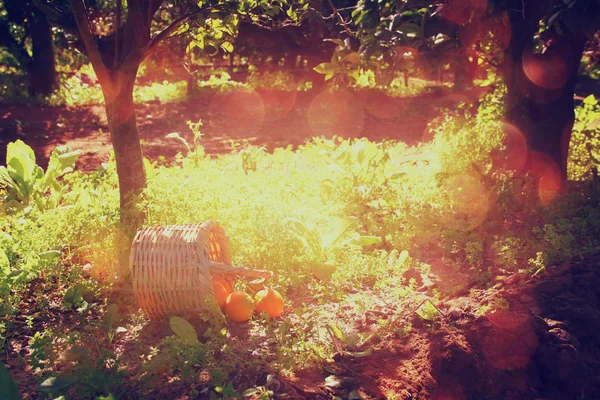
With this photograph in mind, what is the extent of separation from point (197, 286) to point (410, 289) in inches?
54.1

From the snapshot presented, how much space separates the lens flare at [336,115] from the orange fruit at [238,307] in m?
6.05

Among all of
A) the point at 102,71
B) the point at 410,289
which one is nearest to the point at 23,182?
the point at 102,71

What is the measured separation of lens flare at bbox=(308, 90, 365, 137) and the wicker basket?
6.07 metres

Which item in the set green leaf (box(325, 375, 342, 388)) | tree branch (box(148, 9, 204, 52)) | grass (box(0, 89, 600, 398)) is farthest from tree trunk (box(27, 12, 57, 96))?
green leaf (box(325, 375, 342, 388))

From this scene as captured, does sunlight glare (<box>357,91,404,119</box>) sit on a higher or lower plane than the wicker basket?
higher

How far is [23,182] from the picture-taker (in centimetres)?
452

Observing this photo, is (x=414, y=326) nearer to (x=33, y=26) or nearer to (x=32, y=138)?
(x=32, y=138)

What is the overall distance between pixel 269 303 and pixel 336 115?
8.10m

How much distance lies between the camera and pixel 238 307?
10.2 ft

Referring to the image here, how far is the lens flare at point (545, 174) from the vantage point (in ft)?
16.0

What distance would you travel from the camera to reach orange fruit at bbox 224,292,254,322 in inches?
123

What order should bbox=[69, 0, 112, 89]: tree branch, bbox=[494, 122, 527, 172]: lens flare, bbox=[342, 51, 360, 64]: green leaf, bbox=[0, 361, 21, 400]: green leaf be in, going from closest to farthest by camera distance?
bbox=[0, 361, 21, 400]: green leaf → bbox=[342, 51, 360, 64]: green leaf → bbox=[69, 0, 112, 89]: tree branch → bbox=[494, 122, 527, 172]: lens flare

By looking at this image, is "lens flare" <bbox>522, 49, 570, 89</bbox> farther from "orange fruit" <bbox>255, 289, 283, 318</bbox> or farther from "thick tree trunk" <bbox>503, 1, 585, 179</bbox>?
"orange fruit" <bbox>255, 289, 283, 318</bbox>

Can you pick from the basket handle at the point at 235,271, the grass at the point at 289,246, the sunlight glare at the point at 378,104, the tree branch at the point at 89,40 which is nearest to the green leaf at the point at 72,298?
the grass at the point at 289,246
